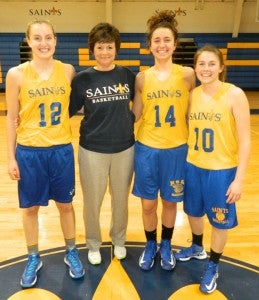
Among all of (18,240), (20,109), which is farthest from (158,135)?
(18,240)

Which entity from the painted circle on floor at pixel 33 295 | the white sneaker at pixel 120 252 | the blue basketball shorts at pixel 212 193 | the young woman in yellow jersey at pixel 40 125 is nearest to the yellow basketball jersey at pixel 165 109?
the blue basketball shorts at pixel 212 193

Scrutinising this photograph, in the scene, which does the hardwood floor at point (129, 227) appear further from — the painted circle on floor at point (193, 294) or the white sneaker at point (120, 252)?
the painted circle on floor at point (193, 294)

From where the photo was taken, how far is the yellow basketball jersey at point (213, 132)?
2143 mm

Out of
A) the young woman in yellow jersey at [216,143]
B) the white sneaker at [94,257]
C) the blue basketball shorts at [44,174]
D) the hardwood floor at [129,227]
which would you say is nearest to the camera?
the young woman in yellow jersey at [216,143]

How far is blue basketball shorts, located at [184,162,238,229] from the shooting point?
219 centimetres

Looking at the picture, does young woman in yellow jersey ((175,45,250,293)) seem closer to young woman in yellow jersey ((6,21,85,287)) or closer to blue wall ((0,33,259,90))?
young woman in yellow jersey ((6,21,85,287))

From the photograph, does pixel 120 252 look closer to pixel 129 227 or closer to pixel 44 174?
pixel 129 227

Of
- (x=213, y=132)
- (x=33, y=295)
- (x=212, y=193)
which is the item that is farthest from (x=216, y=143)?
(x=33, y=295)

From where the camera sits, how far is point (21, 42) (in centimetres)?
920

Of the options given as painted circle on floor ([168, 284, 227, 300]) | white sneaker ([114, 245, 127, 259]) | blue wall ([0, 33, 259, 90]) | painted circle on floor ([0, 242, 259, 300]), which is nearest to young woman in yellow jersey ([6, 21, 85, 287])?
painted circle on floor ([0, 242, 259, 300])

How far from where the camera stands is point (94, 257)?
2.67 meters

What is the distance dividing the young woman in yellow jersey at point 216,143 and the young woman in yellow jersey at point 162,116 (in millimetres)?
92

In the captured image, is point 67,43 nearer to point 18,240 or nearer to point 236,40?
point 236,40

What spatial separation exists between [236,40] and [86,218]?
7980 mm
